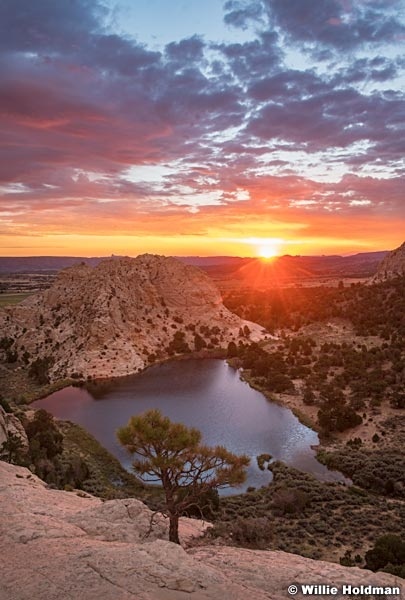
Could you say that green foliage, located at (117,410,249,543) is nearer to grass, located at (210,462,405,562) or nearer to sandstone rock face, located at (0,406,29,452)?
grass, located at (210,462,405,562)

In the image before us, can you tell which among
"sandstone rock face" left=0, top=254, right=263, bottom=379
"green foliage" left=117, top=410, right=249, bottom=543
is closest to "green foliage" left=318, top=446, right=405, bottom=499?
"green foliage" left=117, top=410, right=249, bottom=543

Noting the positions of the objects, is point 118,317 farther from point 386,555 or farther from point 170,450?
point 386,555

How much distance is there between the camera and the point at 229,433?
127ft

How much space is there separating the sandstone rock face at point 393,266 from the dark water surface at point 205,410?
192ft

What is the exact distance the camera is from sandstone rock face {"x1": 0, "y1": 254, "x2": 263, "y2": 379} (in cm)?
6212

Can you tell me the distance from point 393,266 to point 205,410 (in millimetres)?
76317

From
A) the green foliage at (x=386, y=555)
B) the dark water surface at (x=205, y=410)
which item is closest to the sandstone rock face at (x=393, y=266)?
the dark water surface at (x=205, y=410)

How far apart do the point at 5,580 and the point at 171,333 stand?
198 ft

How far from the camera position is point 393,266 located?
349 ft

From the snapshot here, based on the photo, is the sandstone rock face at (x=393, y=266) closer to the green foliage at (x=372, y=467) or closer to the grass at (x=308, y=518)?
the green foliage at (x=372, y=467)

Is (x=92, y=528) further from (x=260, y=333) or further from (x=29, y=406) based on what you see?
(x=260, y=333)

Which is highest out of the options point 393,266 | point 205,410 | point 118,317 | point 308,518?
point 393,266

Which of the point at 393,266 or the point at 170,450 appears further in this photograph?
the point at 393,266

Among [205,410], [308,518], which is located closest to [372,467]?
[308,518]
